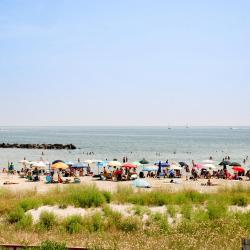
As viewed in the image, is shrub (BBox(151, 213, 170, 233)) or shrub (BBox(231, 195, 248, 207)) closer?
shrub (BBox(151, 213, 170, 233))

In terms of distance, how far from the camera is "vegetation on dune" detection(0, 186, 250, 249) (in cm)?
1008

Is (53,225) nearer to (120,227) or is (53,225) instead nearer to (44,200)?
(120,227)

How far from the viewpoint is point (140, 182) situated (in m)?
25.3

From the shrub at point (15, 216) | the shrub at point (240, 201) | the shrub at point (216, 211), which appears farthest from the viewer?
the shrub at point (240, 201)

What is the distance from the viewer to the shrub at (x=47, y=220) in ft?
40.8

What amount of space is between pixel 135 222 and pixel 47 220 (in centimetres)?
283

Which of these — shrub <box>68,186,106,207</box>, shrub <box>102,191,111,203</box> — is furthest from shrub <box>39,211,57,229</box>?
shrub <box>102,191,111,203</box>

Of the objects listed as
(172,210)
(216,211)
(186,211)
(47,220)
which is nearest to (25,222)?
(47,220)

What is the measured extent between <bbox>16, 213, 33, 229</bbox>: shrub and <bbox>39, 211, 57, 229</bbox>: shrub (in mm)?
338

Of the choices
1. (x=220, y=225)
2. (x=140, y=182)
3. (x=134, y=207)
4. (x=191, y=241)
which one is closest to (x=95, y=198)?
(x=134, y=207)

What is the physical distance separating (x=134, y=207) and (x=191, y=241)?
479 centimetres

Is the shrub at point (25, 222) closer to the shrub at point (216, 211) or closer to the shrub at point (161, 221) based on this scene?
the shrub at point (161, 221)

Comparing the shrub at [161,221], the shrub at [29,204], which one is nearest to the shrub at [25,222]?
the shrub at [29,204]

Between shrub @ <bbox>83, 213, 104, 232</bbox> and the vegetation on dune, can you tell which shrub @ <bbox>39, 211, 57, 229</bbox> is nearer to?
the vegetation on dune
